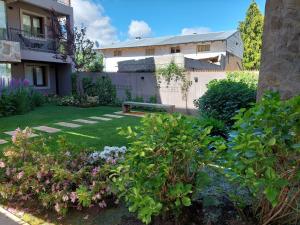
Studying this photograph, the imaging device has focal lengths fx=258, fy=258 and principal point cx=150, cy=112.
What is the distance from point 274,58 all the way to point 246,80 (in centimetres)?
738

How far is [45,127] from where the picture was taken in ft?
26.1

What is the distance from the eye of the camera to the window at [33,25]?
16114 millimetres

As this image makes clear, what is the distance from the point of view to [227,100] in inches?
241

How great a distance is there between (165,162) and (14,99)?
10.3 meters

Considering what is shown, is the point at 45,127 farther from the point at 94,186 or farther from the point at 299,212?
the point at 299,212

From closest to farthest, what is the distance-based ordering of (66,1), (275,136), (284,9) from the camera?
(275,136) < (284,9) < (66,1)

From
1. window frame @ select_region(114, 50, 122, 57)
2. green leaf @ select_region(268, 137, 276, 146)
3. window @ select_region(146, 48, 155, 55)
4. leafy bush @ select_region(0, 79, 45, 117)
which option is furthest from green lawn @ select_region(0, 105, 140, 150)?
window frame @ select_region(114, 50, 122, 57)

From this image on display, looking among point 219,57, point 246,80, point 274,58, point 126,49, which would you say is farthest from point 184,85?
point 126,49

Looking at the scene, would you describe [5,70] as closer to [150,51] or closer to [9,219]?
[9,219]

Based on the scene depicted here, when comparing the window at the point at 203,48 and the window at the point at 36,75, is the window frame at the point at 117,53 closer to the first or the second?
the window at the point at 203,48

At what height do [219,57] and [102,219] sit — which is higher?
[219,57]

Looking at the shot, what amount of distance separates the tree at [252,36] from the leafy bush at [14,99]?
19277 mm

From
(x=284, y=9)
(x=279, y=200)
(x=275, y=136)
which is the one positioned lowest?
(x=279, y=200)

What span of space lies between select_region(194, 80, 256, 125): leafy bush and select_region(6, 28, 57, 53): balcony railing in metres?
12.6
